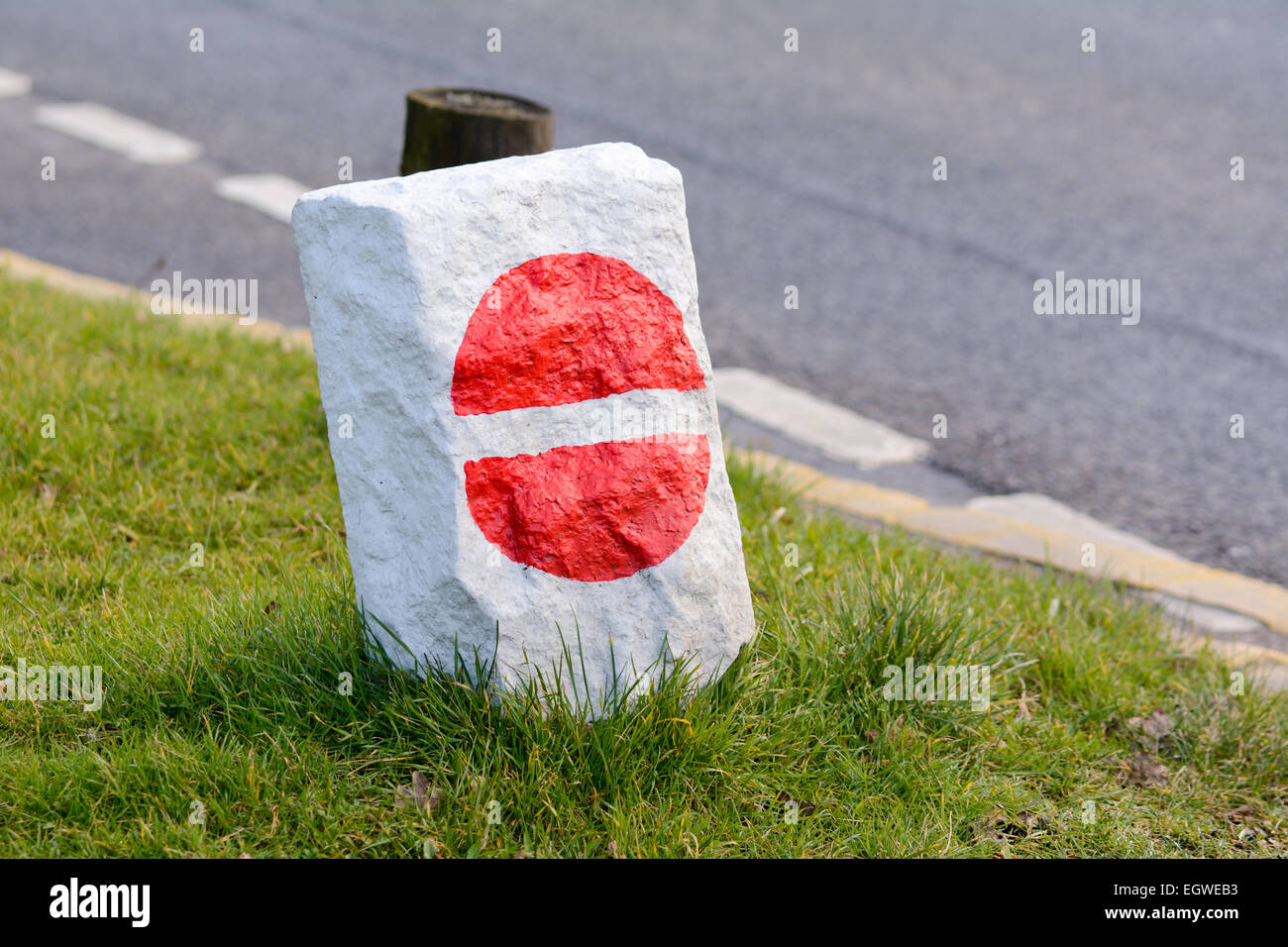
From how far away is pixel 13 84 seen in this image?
24.6 feet

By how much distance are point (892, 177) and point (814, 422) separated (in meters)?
2.68

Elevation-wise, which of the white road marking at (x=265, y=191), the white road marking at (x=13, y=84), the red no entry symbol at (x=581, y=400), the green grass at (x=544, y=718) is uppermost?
the white road marking at (x=13, y=84)

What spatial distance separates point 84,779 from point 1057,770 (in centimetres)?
207

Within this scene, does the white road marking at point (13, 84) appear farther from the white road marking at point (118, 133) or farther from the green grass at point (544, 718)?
the green grass at point (544, 718)

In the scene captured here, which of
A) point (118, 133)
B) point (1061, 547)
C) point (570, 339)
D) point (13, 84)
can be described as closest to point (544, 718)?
point (570, 339)

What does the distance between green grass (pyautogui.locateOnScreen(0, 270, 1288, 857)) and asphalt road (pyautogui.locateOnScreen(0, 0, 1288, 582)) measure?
138 cm

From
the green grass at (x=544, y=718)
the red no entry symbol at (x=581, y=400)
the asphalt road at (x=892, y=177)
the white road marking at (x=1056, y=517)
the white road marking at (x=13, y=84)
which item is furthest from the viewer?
the white road marking at (x=13, y=84)

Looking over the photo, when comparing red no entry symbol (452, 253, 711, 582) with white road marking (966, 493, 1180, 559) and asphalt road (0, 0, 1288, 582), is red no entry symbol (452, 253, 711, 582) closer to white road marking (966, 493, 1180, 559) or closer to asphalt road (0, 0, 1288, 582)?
white road marking (966, 493, 1180, 559)

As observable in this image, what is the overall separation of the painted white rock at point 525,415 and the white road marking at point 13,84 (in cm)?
573

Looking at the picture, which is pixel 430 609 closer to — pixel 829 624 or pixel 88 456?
pixel 829 624

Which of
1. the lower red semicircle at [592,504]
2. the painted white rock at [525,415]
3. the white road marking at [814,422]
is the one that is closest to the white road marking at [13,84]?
the white road marking at [814,422]

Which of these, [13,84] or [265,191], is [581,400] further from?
[13,84]

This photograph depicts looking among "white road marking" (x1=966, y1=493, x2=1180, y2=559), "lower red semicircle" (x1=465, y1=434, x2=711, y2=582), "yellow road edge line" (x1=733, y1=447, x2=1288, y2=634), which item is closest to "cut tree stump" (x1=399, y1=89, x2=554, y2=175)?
"yellow road edge line" (x1=733, y1=447, x2=1288, y2=634)

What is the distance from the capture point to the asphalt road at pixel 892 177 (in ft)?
17.1
